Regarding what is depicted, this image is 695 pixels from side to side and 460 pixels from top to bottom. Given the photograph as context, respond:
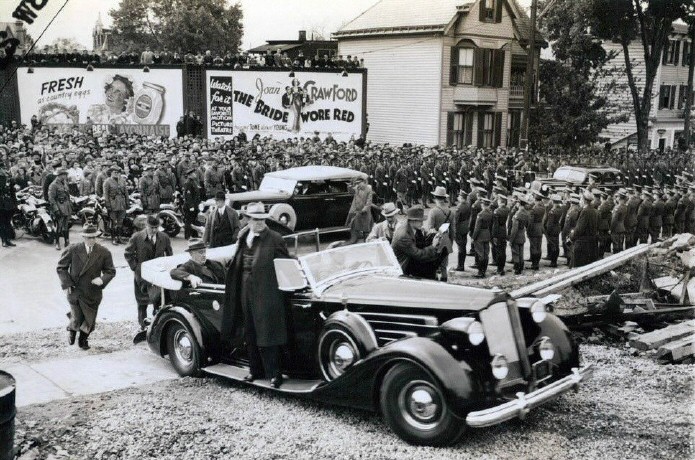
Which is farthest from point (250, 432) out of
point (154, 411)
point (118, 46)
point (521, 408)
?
point (118, 46)

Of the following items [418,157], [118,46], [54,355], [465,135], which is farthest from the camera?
[118,46]

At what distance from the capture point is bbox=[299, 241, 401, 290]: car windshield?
7332mm

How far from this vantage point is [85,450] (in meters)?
5.99

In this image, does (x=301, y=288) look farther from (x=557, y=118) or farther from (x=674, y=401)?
(x=557, y=118)

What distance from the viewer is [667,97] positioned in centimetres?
4362

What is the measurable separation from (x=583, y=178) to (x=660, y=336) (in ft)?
49.4

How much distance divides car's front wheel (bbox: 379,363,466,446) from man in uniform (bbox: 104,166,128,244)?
11.9 metres

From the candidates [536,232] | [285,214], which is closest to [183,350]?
[285,214]

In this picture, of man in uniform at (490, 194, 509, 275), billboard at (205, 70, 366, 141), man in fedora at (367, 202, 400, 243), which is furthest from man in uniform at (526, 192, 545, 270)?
billboard at (205, 70, 366, 141)

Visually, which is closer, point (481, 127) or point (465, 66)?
point (465, 66)

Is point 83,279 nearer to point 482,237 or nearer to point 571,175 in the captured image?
point 482,237

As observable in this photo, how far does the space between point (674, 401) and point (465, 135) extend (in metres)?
29.7

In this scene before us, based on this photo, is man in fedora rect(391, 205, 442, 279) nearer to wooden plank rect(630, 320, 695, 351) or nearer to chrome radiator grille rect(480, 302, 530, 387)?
wooden plank rect(630, 320, 695, 351)

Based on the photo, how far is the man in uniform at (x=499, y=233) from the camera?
14.3 m
